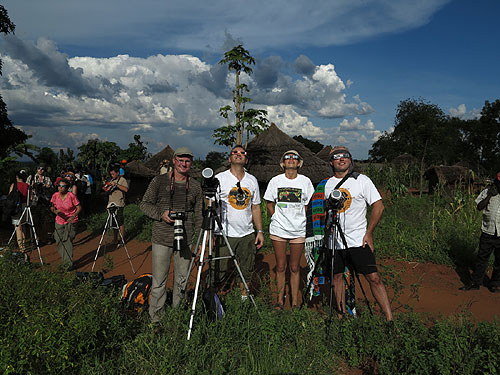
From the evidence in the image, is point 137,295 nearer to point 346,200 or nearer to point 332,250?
point 332,250

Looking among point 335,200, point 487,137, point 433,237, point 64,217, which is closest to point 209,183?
point 335,200

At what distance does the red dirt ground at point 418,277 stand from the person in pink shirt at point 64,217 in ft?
1.24

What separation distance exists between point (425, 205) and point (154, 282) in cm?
958

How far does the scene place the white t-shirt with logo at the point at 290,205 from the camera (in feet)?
12.9

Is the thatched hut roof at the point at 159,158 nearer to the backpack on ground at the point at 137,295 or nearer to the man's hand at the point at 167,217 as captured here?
the backpack on ground at the point at 137,295

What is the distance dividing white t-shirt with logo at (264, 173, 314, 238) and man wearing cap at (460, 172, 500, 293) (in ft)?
9.10

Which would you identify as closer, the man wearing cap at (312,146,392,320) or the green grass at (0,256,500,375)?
the green grass at (0,256,500,375)

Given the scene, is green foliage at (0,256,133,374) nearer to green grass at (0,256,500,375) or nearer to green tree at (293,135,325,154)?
green grass at (0,256,500,375)

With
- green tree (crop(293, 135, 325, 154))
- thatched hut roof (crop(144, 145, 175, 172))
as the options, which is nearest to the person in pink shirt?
thatched hut roof (crop(144, 145, 175, 172))

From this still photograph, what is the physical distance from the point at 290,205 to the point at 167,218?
1.41m

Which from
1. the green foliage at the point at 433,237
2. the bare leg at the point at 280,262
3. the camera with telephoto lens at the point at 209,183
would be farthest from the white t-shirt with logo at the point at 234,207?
the green foliage at the point at 433,237

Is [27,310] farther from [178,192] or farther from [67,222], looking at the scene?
[67,222]

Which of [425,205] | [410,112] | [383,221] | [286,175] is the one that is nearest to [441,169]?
[425,205]

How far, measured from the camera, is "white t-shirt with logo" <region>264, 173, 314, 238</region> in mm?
3922
